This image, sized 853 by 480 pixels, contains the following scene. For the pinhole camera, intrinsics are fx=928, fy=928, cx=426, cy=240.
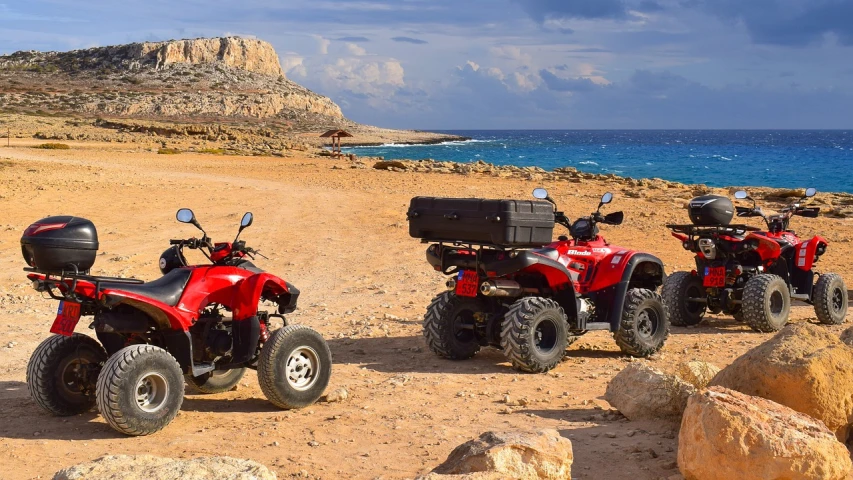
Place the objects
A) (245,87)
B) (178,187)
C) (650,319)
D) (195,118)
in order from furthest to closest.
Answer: (245,87) < (195,118) < (178,187) < (650,319)

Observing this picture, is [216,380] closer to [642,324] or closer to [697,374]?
[697,374]

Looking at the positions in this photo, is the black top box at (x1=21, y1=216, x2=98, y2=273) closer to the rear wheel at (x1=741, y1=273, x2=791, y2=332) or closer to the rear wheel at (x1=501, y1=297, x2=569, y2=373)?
the rear wheel at (x1=501, y1=297, x2=569, y2=373)

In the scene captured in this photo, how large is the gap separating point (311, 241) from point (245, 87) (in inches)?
4728

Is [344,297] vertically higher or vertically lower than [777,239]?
lower

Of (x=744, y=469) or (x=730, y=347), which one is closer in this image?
(x=744, y=469)

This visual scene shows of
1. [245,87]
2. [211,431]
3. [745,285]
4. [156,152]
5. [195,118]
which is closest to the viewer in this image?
[211,431]

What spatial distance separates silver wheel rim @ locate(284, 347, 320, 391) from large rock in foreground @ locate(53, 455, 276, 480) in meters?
2.59

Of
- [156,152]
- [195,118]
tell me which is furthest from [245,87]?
[156,152]

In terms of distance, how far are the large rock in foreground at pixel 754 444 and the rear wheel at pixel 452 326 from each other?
430 centimetres

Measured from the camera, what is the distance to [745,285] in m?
11.3

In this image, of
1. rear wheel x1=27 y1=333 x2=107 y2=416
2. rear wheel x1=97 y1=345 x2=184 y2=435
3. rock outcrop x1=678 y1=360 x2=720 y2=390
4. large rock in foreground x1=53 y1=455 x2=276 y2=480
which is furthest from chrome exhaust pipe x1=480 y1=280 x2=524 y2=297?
large rock in foreground x1=53 y1=455 x2=276 y2=480

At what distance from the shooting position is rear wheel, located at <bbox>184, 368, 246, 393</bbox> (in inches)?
299

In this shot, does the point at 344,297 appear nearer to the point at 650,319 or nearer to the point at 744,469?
the point at 650,319

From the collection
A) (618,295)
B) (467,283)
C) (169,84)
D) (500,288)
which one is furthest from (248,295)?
(169,84)
